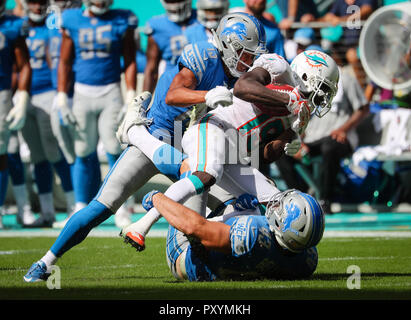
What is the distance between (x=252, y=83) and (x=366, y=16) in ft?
19.8

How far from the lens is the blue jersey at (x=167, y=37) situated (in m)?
8.25

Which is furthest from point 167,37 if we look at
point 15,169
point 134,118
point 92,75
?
point 134,118

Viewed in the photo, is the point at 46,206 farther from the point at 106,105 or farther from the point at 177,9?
the point at 177,9

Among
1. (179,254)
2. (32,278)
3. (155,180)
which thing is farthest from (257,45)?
(155,180)

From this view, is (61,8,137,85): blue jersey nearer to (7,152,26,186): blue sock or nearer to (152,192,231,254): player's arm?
(7,152,26,186): blue sock

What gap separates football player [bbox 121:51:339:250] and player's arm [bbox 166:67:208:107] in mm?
149

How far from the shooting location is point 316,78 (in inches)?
183

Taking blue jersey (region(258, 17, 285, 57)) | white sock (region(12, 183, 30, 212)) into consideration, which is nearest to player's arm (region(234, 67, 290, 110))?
blue jersey (region(258, 17, 285, 57))

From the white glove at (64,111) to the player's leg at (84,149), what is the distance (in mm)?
69

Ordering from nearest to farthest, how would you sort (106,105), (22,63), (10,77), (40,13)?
(106,105)
(22,63)
(10,77)
(40,13)

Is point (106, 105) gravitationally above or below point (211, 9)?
below

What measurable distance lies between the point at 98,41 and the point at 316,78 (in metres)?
3.89

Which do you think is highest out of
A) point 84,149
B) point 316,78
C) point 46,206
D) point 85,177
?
point 316,78

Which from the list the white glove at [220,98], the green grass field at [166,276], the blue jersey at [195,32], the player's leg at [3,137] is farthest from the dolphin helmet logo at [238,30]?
the player's leg at [3,137]
